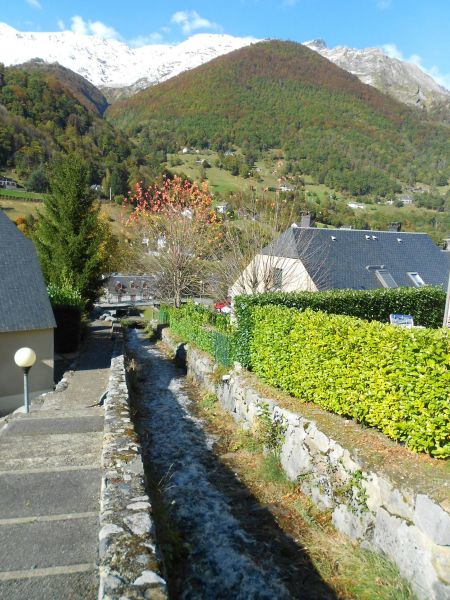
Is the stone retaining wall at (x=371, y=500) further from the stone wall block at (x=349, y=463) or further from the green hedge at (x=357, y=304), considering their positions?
the green hedge at (x=357, y=304)

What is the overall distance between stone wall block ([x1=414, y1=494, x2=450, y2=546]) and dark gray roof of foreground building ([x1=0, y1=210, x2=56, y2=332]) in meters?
11.7

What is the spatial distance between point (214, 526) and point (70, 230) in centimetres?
1766

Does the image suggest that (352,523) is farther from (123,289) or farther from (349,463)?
(123,289)

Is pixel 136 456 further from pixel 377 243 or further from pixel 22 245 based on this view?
pixel 377 243

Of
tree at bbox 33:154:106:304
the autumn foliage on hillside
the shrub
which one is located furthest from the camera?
the autumn foliage on hillside

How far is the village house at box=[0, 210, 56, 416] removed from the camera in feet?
41.5

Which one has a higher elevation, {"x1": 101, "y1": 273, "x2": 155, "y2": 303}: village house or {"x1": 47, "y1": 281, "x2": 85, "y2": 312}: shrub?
{"x1": 47, "y1": 281, "x2": 85, "y2": 312}: shrub

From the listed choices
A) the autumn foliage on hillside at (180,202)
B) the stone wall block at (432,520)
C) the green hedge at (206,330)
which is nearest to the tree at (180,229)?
the autumn foliage on hillside at (180,202)

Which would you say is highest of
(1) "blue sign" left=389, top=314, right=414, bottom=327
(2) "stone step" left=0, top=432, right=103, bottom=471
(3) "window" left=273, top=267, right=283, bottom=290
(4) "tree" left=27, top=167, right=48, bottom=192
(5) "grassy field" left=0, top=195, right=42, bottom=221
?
(4) "tree" left=27, top=167, right=48, bottom=192

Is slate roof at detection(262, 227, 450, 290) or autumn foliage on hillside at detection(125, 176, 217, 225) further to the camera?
slate roof at detection(262, 227, 450, 290)

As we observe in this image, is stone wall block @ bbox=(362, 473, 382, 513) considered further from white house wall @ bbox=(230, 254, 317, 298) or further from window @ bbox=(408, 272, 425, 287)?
window @ bbox=(408, 272, 425, 287)

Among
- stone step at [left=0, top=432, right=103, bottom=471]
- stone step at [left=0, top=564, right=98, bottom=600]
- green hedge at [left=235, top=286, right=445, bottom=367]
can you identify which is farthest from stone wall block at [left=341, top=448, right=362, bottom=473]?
green hedge at [left=235, top=286, right=445, bottom=367]

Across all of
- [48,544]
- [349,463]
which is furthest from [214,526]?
[48,544]

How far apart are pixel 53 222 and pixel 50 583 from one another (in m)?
20.1
